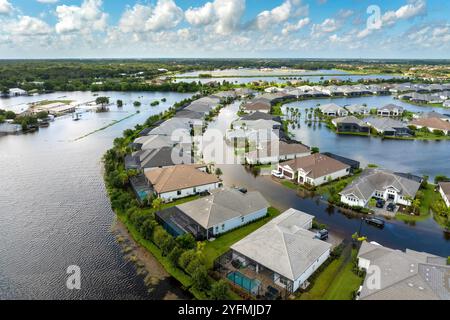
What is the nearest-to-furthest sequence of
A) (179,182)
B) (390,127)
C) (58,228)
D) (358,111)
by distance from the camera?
(58,228) < (179,182) < (390,127) < (358,111)

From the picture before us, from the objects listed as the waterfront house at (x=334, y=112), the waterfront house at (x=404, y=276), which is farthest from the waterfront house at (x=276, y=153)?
the waterfront house at (x=334, y=112)

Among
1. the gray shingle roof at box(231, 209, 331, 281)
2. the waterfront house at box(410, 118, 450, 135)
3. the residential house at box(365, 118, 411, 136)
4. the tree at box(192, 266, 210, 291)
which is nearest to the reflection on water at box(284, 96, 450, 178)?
the residential house at box(365, 118, 411, 136)

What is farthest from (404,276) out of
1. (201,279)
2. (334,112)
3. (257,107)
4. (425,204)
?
(257,107)

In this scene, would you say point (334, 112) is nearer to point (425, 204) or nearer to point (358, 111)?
point (358, 111)

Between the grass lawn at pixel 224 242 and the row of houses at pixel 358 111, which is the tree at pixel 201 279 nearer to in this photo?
the grass lawn at pixel 224 242
